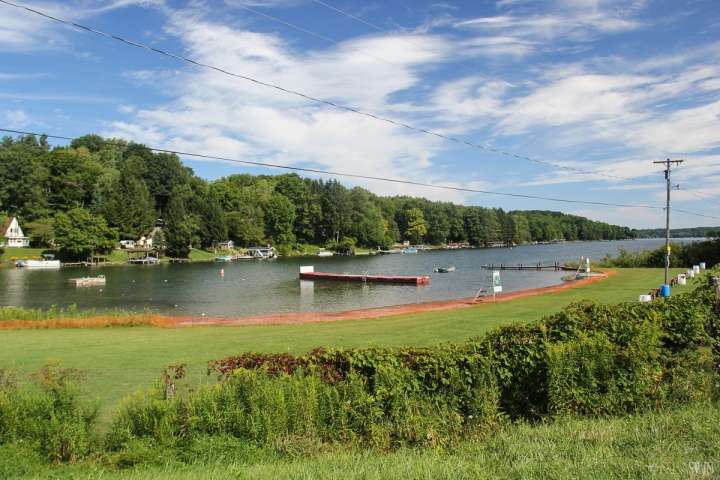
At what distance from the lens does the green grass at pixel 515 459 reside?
5.75m

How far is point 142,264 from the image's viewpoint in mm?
103750

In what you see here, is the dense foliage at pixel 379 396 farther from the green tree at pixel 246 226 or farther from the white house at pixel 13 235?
the green tree at pixel 246 226

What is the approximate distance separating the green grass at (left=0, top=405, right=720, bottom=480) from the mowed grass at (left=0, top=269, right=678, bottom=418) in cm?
322

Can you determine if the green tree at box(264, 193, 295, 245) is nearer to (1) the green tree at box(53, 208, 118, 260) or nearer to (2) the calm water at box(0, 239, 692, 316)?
(1) the green tree at box(53, 208, 118, 260)

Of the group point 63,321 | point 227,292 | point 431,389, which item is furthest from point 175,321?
point 227,292

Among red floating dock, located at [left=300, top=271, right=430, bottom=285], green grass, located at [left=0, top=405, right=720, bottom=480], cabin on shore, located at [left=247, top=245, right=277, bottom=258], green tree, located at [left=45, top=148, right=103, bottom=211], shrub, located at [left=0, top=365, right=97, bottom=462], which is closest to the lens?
green grass, located at [left=0, top=405, right=720, bottom=480]

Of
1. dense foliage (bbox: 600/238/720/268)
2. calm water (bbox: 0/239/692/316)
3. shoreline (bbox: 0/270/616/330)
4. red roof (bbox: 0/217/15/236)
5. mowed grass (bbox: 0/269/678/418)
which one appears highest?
red roof (bbox: 0/217/15/236)

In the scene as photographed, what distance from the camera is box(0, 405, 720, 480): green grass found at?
575 centimetres

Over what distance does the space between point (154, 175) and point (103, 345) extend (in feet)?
423

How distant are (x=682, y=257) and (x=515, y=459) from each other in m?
69.5

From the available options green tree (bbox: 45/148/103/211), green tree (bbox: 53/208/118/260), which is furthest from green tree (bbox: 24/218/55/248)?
green tree (bbox: 45/148/103/211)

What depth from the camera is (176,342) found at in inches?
712

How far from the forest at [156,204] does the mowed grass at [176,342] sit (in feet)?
245

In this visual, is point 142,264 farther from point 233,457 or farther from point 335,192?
point 233,457
